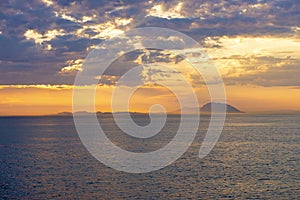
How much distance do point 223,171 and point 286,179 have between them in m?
12.7

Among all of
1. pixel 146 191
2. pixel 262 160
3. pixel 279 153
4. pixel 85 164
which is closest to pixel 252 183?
pixel 146 191

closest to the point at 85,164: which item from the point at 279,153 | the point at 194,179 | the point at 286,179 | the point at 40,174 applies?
the point at 40,174

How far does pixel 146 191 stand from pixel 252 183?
57.7 ft

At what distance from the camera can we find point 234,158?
9625 cm

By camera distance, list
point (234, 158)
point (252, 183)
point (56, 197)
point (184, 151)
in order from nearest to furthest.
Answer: point (56, 197) → point (252, 183) → point (234, 158) → point (184, 151)

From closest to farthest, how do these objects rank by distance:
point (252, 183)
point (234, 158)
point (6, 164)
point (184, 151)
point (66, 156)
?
point (252, 183) → point (6, 164) → point (234, 158) → point (66, 156) → point (184, 151)

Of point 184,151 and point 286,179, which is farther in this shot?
point 184,151

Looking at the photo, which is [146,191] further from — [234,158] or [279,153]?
[279,153]

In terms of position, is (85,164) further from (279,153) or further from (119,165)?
(279,153)

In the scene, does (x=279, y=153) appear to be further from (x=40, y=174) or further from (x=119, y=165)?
(x=40, y=174)

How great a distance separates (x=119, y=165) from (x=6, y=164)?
85.2ft

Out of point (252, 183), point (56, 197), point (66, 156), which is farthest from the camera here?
point (66, 156)

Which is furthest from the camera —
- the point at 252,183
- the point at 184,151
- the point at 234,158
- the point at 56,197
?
the point at 184,151

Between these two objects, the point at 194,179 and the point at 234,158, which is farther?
the point at 234,158
